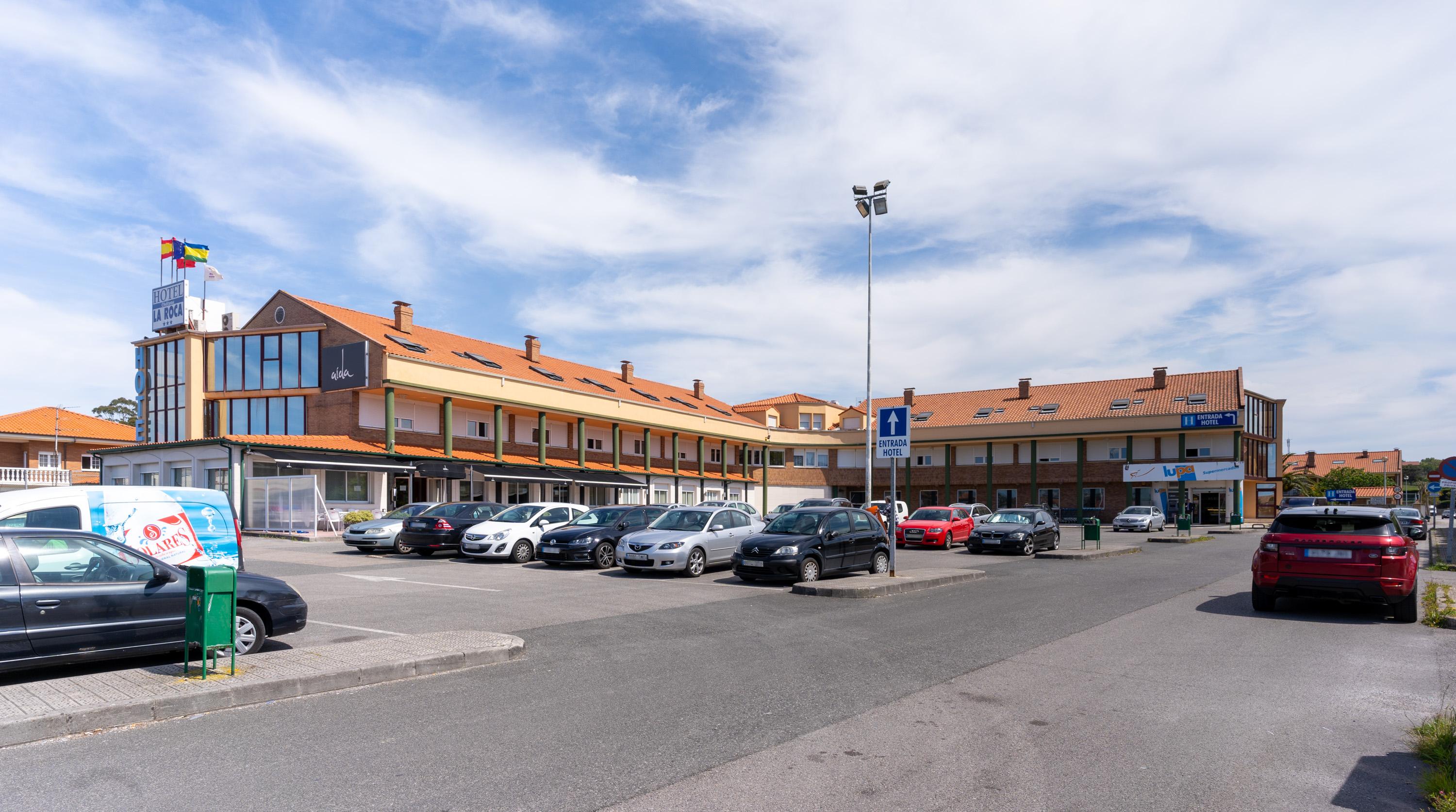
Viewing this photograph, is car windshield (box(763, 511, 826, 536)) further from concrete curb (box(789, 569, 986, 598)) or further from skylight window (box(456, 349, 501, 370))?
skylight window (box(456, 349, 501, 370))

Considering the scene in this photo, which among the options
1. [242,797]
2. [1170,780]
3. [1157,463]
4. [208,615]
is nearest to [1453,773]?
[1170,780]

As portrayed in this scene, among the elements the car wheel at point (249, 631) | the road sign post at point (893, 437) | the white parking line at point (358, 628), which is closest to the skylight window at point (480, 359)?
the road sign post at point (893, 437)

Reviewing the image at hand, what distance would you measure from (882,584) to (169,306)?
43.0 meters

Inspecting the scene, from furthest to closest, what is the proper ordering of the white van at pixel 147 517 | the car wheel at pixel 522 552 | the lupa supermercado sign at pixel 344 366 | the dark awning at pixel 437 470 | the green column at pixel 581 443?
the green column at pixel 581 443 → the lupa supermercado sign at pixel 344 366 → the dark awning at pixel 437 470 → the car wheel at pixel 522 552 → the white van at pixel 147 517

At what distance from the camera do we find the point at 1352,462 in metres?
123

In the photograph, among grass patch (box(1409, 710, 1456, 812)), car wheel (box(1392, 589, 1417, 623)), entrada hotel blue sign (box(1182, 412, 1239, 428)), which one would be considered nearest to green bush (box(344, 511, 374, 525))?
car wheel (box(1392, 589, 1417, 623))

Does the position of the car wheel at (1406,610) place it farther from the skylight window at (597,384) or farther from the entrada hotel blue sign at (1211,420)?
the entrada hotel blue sign at (1211,420)

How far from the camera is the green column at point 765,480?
2475 inches

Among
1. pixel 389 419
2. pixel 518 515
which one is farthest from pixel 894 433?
pixel 389 419

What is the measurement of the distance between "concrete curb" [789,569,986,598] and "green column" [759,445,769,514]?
45.3 m

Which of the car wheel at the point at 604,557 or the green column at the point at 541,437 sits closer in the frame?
the car wheel at the point at 604,557

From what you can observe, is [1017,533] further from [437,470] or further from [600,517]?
[437,470]

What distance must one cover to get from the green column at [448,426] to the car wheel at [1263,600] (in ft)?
109

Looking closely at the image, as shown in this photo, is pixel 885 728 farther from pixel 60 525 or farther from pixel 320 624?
pixel 60 525
